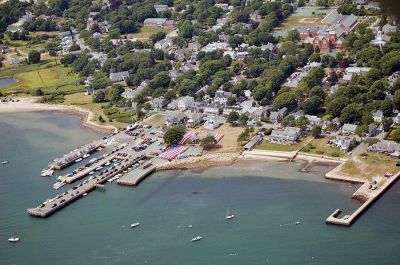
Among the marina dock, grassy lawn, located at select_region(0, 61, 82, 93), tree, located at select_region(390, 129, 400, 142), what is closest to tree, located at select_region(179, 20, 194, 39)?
grassy lawn, located at select_region(0, 61, 82, 93)

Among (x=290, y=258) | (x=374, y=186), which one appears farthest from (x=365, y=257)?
(x=374, y=186)

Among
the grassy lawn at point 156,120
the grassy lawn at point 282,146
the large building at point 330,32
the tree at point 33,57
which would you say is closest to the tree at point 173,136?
the grassy lawn at point 156,120

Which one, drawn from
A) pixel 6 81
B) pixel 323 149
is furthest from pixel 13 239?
pixel 6 81

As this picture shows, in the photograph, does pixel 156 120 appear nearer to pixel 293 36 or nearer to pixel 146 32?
pixel 293 36

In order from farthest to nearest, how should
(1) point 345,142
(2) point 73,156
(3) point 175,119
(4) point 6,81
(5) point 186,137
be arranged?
1. (4) point 6,81
2. (3) point 175,119
3. (5) point 186,137
4. (2) point 73,156
5. (1) point 345,142

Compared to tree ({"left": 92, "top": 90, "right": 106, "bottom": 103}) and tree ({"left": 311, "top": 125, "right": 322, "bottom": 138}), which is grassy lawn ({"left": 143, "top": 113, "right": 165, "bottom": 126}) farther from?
tree ({"left": 311, "top": 125, "right": 322, "bottom": 138})

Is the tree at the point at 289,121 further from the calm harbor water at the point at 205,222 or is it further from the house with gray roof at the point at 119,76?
the house with gray roof at the point at 119,76
